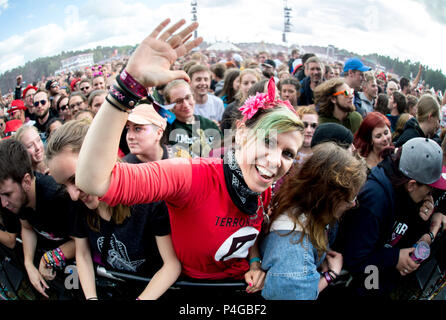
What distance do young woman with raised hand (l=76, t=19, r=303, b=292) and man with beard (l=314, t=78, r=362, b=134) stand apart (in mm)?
2641

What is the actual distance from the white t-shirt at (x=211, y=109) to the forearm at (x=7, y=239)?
2994 millimetres

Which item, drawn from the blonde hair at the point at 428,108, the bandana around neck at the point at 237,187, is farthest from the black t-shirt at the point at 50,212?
the blonde hair at the point at 428,108

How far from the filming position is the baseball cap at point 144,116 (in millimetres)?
2271

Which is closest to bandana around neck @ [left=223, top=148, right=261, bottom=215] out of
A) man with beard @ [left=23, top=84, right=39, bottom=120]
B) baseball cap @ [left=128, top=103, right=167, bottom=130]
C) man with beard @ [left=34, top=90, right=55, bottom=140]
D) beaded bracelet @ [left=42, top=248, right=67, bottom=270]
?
baseball cap @ [left=128, top=103, right=167, bottom=130]

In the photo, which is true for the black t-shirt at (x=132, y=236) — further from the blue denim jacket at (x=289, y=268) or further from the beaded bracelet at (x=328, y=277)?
the beaded bracelet at (x=328, y=277)

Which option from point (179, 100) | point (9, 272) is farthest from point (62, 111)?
point (9, 272)

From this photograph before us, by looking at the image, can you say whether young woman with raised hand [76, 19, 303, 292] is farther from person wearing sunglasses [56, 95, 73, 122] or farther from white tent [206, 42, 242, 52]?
white tent [206, 42, 242, 52]

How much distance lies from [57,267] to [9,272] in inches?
18.3

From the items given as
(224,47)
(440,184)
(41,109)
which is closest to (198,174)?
(440,184)

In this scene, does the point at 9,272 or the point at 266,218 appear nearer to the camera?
the point at 266,218

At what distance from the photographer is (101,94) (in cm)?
419

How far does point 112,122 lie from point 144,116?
145cm

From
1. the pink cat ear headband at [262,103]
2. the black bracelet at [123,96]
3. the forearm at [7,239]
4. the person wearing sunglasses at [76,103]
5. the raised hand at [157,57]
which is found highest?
the raised hand at [157,57]

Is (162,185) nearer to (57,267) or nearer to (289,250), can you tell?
(289,250)
